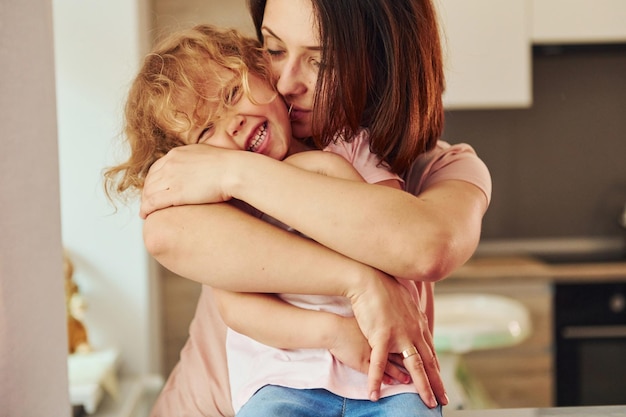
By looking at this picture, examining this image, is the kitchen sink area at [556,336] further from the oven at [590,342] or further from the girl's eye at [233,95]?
the girl's eye at [233,95]

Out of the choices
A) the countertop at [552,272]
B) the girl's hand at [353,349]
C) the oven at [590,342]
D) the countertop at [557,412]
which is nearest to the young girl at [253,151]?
the girl's hand at [353,349]

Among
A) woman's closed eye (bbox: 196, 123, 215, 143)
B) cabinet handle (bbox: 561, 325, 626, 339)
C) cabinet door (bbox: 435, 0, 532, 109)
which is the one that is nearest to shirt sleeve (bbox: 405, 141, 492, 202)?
woman's closed eye (bbox: 196, 123, 215, 143)

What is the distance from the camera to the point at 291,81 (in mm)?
1176

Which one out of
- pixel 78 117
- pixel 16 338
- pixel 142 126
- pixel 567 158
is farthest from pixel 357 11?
pixel 567 158

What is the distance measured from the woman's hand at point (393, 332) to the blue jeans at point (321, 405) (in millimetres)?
23

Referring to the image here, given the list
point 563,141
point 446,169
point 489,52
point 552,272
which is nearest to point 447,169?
point 446,169

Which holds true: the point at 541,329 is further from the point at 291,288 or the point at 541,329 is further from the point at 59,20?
the point at 291,288

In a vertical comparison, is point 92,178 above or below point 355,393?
above

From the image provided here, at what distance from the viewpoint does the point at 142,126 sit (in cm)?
125

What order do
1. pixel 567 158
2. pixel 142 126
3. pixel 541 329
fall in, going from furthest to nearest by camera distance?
1. pixel 567 158
2. pixel 541 329
3. pixel 142 126

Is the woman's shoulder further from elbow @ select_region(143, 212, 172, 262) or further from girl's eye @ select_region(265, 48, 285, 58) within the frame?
elbow @ select_region(143, 212, 172, 262)

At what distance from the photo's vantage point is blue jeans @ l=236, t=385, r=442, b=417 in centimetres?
99

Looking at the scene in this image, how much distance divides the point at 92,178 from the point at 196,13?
1179mm

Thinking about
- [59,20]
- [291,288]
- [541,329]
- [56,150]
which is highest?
[59,20]
